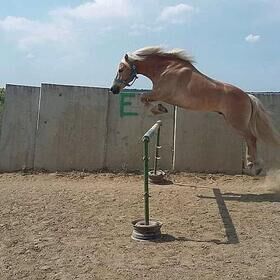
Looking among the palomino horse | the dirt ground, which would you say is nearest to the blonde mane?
the palomino horse

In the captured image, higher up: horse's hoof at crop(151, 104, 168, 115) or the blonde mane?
the blonde mane

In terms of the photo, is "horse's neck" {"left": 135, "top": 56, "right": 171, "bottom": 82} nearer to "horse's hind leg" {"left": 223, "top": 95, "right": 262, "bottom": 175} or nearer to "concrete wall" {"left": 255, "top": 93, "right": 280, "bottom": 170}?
"horse's hind leg" {"left": 223, "top": 95, "right": 262, "bottom": 175}

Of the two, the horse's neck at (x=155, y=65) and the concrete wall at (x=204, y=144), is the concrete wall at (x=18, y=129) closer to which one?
the horse's neck at (x=155, y=65)

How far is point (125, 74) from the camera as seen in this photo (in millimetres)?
8055

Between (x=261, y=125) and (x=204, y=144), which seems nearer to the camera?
(x=261, y=125)

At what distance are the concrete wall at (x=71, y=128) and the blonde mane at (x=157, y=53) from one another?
60.2 inches

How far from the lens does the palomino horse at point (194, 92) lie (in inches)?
299

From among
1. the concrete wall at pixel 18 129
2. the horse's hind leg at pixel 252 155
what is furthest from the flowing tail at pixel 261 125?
the concrete wall at pixel 18 129

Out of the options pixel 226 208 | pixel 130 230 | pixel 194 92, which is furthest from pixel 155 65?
pixel 130 230

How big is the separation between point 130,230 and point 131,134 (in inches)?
162

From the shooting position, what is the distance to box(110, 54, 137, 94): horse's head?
26.3 ft

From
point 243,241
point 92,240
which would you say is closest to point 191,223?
point 243,241

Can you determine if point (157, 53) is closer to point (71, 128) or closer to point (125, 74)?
point (125, 74)

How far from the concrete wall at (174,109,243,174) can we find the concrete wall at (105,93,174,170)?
222 mm
